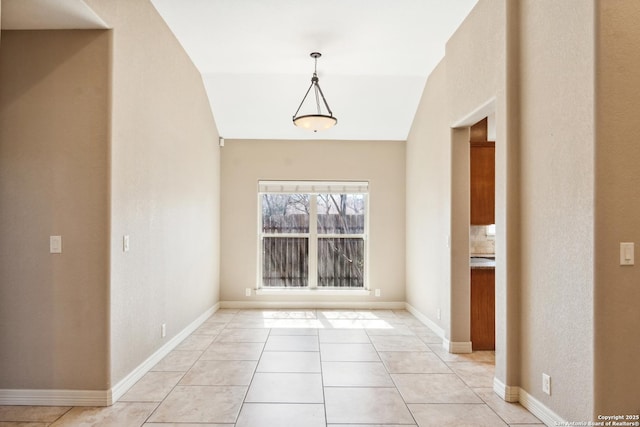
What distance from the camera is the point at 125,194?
10.5 ft

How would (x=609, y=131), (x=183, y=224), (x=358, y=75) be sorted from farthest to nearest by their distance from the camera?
(x=358, y=75)
(x=183, y=224)
(x=609, y=131)

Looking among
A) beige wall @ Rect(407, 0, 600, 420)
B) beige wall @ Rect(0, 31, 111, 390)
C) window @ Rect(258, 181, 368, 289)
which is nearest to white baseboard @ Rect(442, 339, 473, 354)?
beige wall @ Rect(407, 0, 600, 420)

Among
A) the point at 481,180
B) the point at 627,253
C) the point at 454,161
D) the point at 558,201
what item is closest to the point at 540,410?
the point at 627,253

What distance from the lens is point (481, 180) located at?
4.63 m

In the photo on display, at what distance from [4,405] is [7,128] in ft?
6.39

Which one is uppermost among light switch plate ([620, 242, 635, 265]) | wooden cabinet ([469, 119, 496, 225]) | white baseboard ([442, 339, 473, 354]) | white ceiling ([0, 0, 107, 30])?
white ceiling ([0, 0, 107, 30])

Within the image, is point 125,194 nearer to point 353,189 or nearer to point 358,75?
point 358,75

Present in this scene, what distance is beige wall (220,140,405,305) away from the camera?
6.50m

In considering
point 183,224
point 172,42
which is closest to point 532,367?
point 183,224

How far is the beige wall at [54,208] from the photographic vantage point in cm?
292

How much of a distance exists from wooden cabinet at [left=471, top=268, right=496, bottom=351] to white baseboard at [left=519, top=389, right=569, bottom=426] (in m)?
1.37

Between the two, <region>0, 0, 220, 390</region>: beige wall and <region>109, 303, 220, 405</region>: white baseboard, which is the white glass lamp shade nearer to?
<region>0, 0, 220, 390</region>: beige wall

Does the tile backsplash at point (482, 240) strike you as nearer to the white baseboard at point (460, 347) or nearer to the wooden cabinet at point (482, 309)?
the wooden cabinet at point (482, 309)

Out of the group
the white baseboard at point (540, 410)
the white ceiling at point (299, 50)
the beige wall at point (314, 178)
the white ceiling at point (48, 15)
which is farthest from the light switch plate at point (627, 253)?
the beige wall at point (314, 178)
